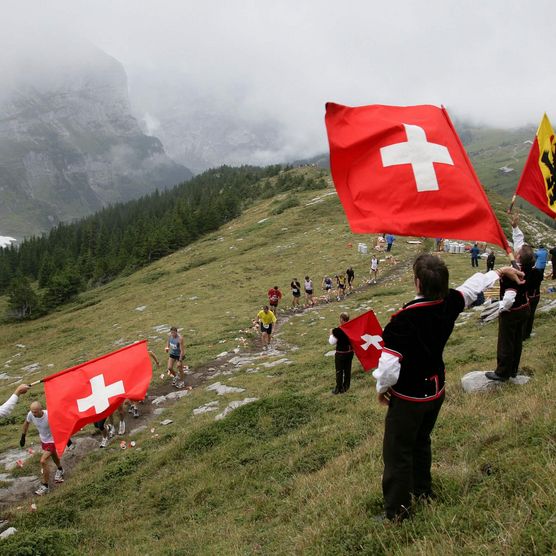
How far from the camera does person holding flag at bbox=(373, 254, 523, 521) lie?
14.9ft

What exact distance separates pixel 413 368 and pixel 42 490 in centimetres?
1086

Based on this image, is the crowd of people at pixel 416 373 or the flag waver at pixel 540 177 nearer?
the crowd of people at pixel 416 373

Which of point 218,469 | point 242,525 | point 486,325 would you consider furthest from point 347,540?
point 486,325

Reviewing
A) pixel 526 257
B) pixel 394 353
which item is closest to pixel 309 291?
pixel 526 257

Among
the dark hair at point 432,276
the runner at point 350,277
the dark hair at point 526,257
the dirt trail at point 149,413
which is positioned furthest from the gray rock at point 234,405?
the runner at point 350,277

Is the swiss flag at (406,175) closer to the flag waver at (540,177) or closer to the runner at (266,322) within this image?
the flag waver at (540,177)

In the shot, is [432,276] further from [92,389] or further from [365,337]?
[92,389]

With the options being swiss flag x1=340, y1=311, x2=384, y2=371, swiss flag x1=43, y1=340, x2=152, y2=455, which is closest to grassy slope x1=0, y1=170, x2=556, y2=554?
swiss flag x1=340, y1=311, x2=384, y2=371

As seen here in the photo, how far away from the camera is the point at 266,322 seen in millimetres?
22781

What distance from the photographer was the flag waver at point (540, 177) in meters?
8.38

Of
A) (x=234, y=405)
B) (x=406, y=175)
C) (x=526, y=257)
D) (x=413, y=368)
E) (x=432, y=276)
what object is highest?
(x=406, y=175)

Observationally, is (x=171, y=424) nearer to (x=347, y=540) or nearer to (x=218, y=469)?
(x=218, y=469)

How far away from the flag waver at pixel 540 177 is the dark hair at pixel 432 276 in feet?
16.0

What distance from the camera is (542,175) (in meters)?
8.45
